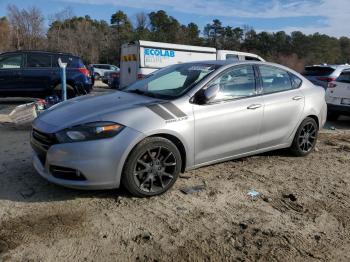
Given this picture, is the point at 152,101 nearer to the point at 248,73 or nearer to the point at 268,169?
the point at 248,73

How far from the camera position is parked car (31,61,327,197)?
13.3 ft

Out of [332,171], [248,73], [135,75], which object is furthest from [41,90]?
[332,171]

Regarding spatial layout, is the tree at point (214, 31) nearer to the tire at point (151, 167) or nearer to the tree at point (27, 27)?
the tree at point (27, 27)

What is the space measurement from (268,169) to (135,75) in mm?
9179

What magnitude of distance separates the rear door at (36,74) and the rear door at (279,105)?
8.09 meters

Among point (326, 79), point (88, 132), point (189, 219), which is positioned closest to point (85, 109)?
point (88, 132)

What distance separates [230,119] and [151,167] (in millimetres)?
1252

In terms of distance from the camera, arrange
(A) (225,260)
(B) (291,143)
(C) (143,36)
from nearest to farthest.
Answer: (A) (225,260) → (B) (291,143) → (C) (143,36)

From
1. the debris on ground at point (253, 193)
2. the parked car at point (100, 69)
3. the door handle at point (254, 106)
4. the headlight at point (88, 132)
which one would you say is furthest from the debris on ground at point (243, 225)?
the parked car at point (100, 69)

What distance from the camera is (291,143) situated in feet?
19.8

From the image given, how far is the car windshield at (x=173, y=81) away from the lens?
4922mm

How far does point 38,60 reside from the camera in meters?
12.1

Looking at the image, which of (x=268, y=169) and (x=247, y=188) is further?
(x=268, y=169)

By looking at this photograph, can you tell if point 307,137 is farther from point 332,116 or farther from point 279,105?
point 332,116
